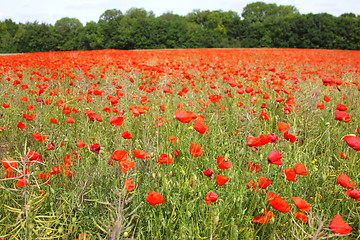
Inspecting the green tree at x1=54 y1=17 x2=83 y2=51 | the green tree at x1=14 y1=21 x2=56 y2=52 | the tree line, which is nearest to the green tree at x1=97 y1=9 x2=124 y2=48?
the tree line

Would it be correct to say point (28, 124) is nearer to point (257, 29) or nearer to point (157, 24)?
point (157, 24)

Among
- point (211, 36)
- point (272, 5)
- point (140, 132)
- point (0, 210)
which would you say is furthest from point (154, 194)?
point (272, 5)

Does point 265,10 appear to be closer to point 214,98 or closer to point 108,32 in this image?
point 108,32

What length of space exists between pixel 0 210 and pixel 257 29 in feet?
123

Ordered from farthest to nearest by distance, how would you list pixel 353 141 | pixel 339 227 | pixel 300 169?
pixel 353 141
pixel 300 169
pixel 339 227

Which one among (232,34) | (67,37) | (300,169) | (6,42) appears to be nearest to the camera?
(300,169)

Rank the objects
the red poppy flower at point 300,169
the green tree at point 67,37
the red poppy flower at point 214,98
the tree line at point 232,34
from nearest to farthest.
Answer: the red poppy flower at point 300,169
the red poppy flower at point 214,98
the tree line at point 232,34
the green tree at point 67,37

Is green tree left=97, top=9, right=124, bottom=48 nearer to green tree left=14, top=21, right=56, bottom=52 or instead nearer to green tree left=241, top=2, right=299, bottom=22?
green tree left=14, top=21, right=56, bottom=52

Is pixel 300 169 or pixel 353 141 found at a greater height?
pixel 353 141

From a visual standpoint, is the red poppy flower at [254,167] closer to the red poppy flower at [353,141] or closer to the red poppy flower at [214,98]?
the red poppy flower at [353,141]

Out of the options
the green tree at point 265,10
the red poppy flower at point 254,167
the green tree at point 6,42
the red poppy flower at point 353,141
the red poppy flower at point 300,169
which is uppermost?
the green tree at point 265,10

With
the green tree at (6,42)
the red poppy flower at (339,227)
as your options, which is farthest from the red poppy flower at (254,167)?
the green tree at (6,42)

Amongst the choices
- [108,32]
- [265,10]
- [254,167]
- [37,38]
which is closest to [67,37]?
[37,38]

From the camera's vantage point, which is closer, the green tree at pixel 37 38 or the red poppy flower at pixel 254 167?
the red poppy flower at pixel 254 167
